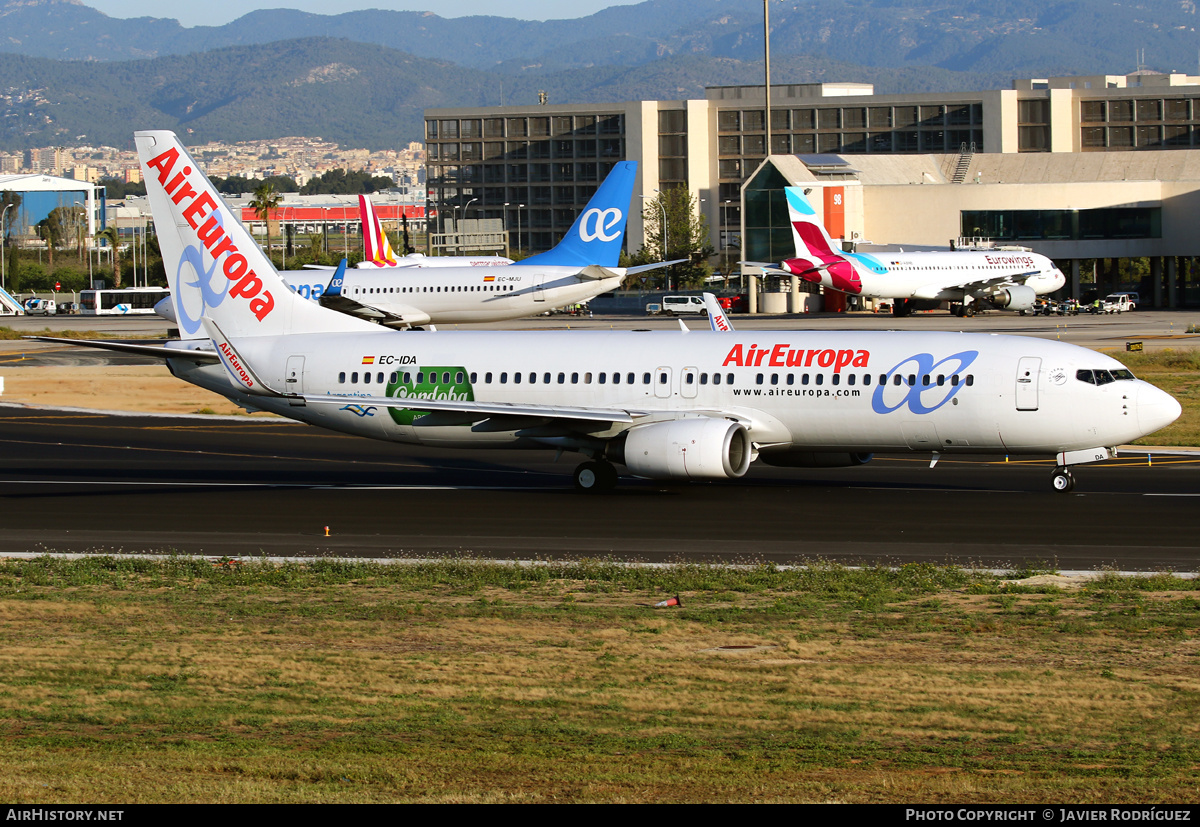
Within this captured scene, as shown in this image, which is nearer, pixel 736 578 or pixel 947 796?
pixel 947 796

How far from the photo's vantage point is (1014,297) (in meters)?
102

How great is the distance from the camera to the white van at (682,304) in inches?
4586

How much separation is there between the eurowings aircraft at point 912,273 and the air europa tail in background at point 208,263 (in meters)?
71.6

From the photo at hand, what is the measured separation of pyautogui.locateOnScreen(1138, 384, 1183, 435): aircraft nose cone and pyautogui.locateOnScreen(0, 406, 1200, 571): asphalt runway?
1.82m

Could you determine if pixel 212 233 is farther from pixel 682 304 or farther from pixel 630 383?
pixel 682 304

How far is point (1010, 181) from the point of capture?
5246 inches

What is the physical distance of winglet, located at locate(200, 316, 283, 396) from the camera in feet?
113

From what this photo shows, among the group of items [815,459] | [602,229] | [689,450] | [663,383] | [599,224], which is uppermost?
[599,224]

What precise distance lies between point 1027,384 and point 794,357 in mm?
5222

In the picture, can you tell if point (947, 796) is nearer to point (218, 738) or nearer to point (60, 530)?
point (218, 738)

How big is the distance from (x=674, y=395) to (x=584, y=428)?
228 cm

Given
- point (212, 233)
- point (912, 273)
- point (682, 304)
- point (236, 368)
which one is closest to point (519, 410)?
point (236, 368)

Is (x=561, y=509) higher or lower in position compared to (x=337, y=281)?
lower

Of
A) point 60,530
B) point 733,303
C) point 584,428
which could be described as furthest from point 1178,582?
point 733,303
